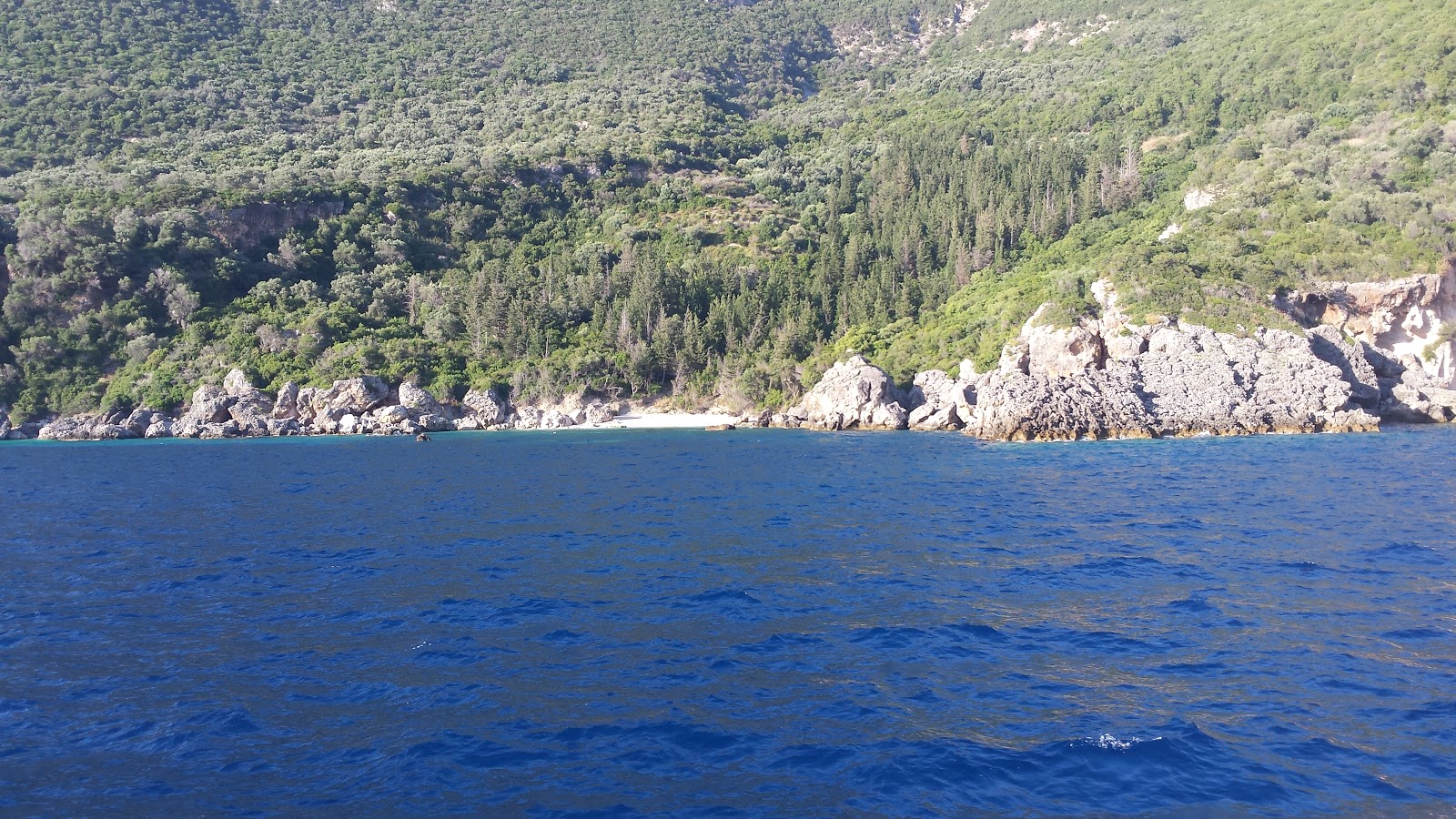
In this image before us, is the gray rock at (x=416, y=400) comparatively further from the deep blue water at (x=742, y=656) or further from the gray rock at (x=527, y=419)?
the deep blue water at (x=742, y=656)

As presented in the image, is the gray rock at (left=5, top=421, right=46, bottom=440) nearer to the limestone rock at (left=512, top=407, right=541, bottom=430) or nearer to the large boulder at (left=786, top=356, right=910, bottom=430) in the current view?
the limestone rock at (left=512, top=407, right=541, bottom=430)

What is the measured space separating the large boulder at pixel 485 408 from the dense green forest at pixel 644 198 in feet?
5.16

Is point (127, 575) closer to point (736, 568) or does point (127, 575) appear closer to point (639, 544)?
point (639, 544)

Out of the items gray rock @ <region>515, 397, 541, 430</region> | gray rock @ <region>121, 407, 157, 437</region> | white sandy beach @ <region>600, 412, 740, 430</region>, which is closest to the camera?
gray rock @ <region>121, 407, 157, 437</region>

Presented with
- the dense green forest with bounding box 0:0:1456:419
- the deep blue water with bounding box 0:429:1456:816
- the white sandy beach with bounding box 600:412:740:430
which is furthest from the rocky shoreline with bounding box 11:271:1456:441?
the deep blue water with bounding box 0:429:1456:816

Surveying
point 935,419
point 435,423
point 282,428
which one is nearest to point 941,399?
point 935,419

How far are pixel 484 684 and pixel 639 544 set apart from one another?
9.28 m

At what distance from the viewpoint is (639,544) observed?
67.8 feet

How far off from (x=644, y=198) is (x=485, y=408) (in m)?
47.5

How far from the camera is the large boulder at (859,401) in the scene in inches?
2308

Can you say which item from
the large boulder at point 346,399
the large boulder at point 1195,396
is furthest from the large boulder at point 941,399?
the large boulder at point 346,399

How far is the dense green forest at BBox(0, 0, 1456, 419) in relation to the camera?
6431cm

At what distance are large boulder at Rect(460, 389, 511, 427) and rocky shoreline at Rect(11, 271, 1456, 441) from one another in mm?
2587

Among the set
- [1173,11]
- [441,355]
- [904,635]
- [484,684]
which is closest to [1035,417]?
[904,635]
